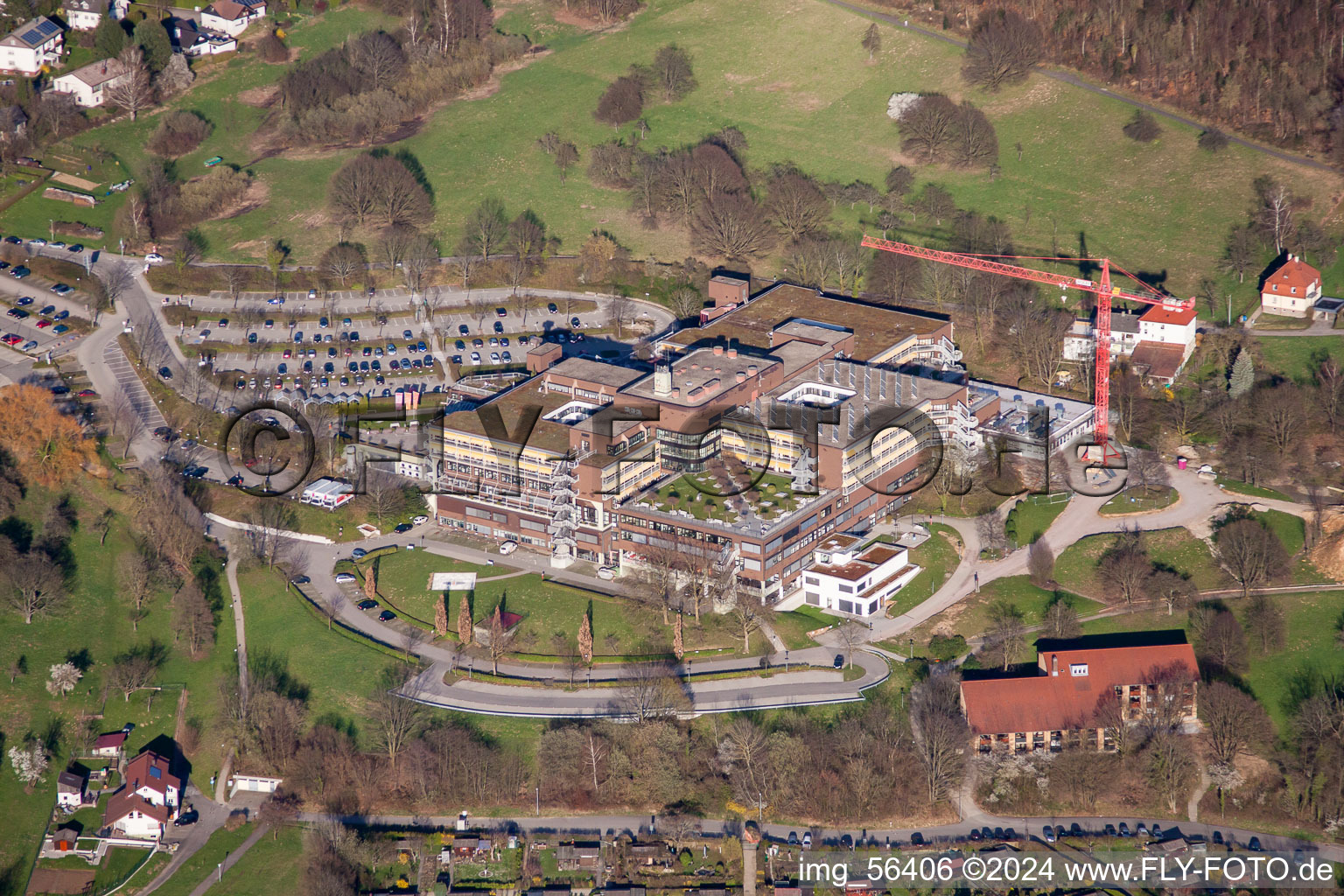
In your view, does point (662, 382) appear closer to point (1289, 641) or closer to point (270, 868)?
point (270, 868)

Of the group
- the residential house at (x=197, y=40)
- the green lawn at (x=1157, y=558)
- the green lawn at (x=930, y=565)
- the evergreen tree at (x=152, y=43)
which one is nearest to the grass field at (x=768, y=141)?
the residential house at (x=197, y=40)

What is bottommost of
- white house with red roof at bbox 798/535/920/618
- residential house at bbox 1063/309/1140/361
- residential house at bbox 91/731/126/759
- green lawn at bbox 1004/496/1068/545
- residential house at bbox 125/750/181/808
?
residential house at bbox 125/750/181/808

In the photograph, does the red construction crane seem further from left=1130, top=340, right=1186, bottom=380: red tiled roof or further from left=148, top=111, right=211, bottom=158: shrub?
left=148, top=111, right=211, bottom=158: shrub

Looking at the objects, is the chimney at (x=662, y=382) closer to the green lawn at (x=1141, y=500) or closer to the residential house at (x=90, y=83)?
the green lawn at (x=1141, y=500)

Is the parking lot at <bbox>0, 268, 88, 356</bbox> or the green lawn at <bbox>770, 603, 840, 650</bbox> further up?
the parking lot at <bbox>0, 268, 88, 356</bbox>

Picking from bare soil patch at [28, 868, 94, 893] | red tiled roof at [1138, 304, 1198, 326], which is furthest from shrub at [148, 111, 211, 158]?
red tiled roof at [1138, 304, 1198, 326]
